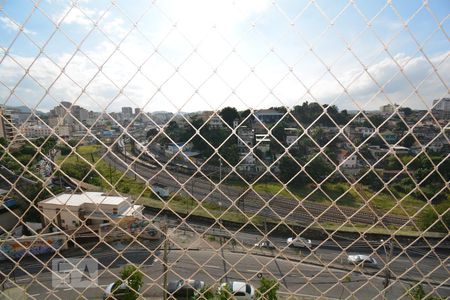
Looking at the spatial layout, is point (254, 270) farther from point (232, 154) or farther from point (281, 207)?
point (232, 154)

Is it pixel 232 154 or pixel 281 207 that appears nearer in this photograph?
pixel 281 207

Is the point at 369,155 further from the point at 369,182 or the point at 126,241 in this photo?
the point at 126,241

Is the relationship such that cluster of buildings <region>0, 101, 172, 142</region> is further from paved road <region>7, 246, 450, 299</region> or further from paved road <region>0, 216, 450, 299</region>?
paved road <region>0, 216, 450, 299</region>

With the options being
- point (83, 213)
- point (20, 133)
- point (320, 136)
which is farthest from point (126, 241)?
point (320, 136)

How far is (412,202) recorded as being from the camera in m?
9.66

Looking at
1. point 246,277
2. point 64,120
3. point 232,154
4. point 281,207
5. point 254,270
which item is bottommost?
point 246,277

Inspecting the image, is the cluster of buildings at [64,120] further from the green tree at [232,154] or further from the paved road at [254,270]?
the green tree at [232,154]

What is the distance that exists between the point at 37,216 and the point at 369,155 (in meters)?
10.9

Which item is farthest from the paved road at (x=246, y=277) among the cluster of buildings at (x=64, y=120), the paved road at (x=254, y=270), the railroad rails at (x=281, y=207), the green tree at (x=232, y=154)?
the green tree at (x=232, y=154)

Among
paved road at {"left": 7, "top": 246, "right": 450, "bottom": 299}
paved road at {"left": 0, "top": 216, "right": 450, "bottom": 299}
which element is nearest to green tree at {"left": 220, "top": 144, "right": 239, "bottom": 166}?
paved road at {"left": 0, "top": 216, "right": 450, "bottom": 299}

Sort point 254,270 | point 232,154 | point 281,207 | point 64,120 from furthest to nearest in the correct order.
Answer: point 232,154 → point 281,207 → point 254,270 → point 64,120

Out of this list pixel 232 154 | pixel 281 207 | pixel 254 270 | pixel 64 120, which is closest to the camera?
pixel 64 120

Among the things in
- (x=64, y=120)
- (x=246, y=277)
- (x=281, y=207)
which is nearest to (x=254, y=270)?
(x=246, y=277)

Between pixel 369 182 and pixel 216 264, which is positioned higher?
pixel 369 182
